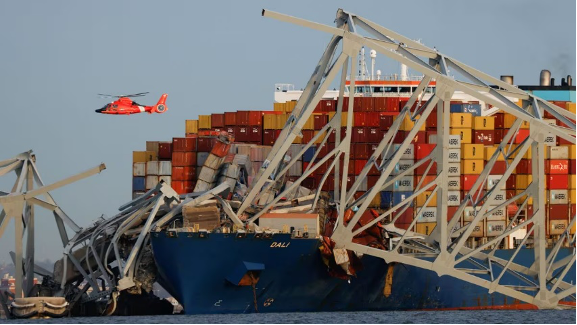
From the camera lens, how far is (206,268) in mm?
51219

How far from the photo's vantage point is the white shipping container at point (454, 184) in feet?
202

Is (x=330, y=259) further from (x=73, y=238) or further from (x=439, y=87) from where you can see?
(x=73, y=238)

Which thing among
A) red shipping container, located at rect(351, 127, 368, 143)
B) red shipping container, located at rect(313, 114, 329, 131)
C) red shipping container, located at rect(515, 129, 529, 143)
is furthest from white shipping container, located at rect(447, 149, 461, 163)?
red shipping container, located at rect(313, 114, 329, 131)

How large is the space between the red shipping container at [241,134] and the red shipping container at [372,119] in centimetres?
779

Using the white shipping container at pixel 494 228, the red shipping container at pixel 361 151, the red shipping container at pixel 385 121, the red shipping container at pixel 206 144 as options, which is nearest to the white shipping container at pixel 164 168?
the red shipping container at pixel 206 144

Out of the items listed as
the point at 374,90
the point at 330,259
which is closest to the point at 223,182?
the point at 330,259

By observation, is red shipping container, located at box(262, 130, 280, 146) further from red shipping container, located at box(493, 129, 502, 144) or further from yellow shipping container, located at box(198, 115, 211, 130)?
red shipping container, located at box(493, 129, 502, 144)

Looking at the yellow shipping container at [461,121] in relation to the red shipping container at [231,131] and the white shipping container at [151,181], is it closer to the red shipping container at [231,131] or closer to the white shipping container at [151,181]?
the red shipping container at [231,131]

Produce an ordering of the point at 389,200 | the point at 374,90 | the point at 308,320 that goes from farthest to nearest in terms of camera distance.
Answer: the point at 374,90, the point at 389,200, the point at 308,320

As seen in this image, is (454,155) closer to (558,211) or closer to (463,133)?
(463,133)

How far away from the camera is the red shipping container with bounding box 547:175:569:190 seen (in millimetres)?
63281

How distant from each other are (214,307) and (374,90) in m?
29.6

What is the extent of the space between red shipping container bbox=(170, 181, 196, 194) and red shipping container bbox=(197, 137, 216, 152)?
1.85 m

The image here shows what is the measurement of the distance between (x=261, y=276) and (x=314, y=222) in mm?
3529
